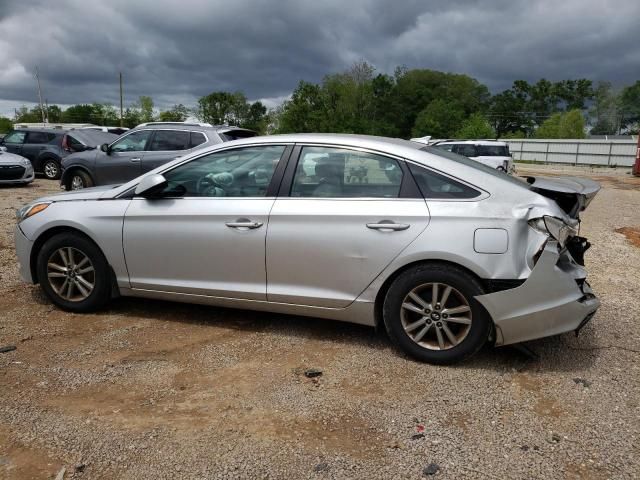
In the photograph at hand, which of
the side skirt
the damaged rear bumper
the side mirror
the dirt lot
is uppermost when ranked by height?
the side mirror

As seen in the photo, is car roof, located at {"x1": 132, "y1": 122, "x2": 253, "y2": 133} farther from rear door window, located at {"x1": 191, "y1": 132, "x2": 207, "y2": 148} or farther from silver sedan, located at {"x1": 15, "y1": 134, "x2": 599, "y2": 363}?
silver sedan, located at {"x1": 15, "y1": 134, "x2": 599, "y2": 363}

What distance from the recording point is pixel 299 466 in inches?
99.8

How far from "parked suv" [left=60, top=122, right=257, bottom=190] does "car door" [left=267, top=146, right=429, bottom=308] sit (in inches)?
248

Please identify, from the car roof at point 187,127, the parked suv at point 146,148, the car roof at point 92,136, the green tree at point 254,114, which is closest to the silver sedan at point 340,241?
the parked suv at point 146,148

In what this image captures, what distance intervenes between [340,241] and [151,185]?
1.61 metres

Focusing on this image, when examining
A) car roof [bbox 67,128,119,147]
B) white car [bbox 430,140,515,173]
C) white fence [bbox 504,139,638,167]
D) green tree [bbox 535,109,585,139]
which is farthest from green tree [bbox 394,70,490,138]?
car roof [bbox 67,128,119,147]

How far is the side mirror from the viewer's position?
411cm

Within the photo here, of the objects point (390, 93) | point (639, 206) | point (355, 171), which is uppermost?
point (390, 93)

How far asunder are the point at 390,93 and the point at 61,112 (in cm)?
6323

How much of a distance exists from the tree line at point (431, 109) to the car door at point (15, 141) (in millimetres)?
21200

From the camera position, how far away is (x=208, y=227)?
3971mm

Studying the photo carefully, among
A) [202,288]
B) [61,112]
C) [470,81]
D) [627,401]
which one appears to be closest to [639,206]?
[627,401]

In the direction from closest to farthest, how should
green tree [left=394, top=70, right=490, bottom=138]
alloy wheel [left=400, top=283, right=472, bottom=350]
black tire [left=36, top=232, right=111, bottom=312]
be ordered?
alloy wheel [left=400, top=283, right=472, bottom=350], black tire [left=36, top=232, right=111, bottom=312], green tree [left=394, top=70, right=490, bottom=138]

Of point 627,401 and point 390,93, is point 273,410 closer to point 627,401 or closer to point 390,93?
point 627,401
